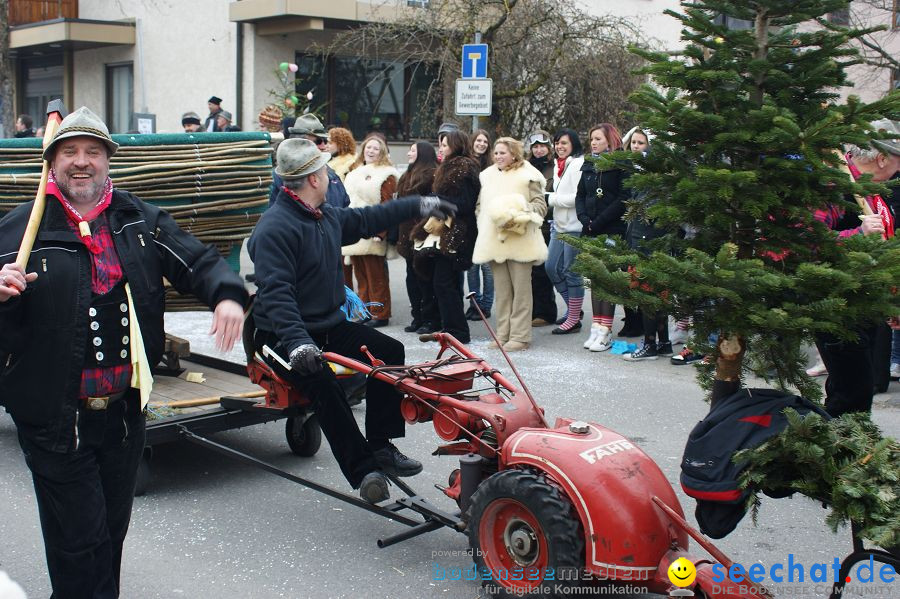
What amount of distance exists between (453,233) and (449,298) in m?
0.61

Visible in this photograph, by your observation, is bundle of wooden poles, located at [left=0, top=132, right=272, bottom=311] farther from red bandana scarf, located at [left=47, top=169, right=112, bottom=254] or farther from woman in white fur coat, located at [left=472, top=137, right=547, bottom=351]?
woman in white fur coat, located at [left=472, top=137, right=547, bottom=351]

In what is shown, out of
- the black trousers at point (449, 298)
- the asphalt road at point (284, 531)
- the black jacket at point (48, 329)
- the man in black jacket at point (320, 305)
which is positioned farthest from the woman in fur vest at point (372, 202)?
the black jacket at point (48, 329)

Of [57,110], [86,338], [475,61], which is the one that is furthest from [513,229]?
[86,338]

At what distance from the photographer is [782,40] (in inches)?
158

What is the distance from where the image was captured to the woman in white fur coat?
30.4 feet

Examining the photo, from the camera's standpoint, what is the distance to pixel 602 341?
9.52m

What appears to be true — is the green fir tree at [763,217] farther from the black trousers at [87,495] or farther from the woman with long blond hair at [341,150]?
the woman with long blond hair at [341,150]

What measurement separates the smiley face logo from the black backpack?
174 millimetres

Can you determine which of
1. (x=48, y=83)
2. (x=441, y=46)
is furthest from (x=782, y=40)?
(x=48, y=83)

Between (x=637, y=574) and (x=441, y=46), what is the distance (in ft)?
49.4

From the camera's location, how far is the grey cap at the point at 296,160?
524cm

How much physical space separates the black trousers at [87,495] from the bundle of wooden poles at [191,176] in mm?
2588

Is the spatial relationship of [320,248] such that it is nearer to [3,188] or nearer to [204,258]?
[204,258]

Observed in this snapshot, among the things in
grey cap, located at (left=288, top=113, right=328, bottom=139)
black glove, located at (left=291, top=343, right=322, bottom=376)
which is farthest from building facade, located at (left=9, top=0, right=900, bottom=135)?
black glove, located at (left=291, top=343, right=322, bottom=376)
